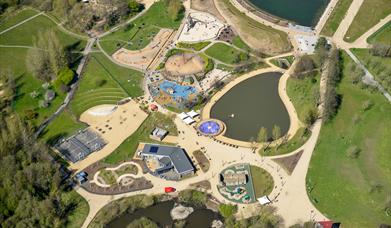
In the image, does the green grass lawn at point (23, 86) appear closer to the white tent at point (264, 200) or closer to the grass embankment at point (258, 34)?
the grass embankment at point (258, 34)

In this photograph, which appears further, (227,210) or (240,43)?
(240,43)

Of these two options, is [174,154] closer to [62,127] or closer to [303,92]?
[62,127]

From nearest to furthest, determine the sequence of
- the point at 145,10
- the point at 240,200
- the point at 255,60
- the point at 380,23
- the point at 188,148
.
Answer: the point at 240,200
the point at 188,148
the point at 255,60
the point at 380,23
the point at 145,10

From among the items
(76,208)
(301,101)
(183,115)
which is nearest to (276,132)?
(301,101)

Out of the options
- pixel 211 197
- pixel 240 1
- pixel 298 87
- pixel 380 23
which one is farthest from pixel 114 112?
pixel 380 23

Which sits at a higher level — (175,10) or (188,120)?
(175,10)

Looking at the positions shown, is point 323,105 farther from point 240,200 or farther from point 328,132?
point 240,200

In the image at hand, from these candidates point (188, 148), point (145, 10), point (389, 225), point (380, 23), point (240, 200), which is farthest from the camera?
point (145, 10)
